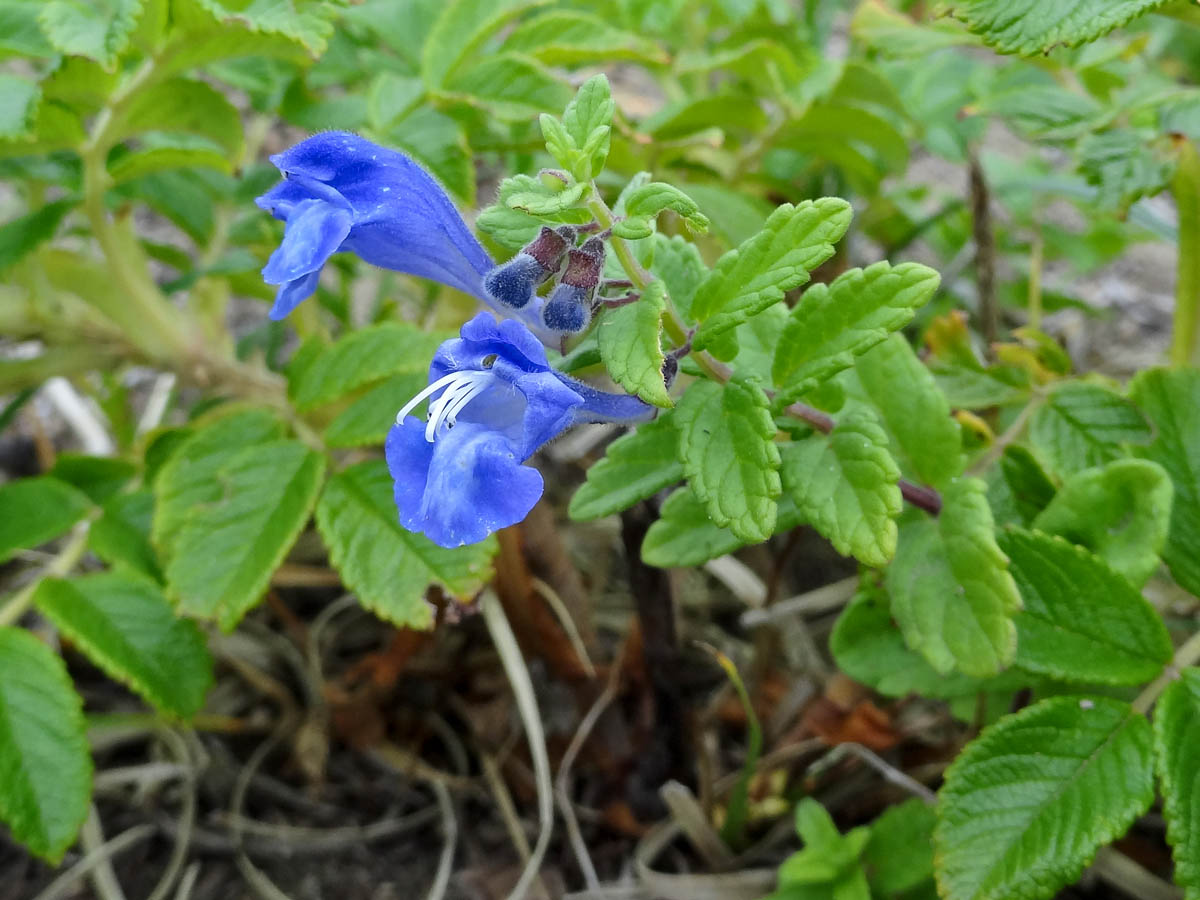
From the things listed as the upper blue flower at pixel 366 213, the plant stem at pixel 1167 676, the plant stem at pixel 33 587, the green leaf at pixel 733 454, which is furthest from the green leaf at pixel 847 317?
the plant stem at pixel 33 587

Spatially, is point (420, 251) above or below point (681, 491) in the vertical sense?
above

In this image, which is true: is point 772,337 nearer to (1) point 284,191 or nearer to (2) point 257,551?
(1) point 284,191

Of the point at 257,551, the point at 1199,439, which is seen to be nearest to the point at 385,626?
the point at 257,551

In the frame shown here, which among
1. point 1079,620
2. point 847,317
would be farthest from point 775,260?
point 1079,620

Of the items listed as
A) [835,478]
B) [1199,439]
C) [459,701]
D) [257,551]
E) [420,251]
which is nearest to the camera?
[835,478]

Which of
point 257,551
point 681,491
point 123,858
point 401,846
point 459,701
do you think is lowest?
point 123,858

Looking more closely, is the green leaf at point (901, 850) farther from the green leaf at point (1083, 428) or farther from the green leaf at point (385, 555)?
the green leaf at point (385, 555)

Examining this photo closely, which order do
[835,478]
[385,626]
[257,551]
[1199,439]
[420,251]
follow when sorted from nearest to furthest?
[835,478]
[420,251]
[1199,439]
[257,551]
[385,626]
